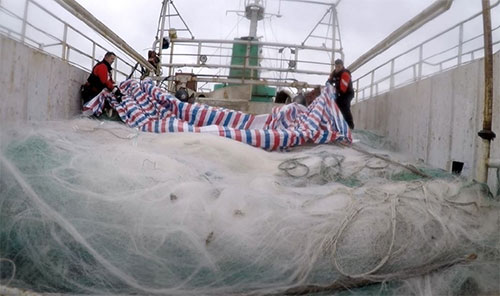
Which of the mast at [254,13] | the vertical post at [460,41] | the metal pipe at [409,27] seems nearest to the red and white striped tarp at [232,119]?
the metal pipe at [409,27]

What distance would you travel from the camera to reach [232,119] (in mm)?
4270

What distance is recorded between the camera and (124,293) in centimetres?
158

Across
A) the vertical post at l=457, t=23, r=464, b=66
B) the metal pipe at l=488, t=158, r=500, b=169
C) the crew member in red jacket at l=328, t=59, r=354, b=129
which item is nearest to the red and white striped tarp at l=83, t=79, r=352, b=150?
the crew member in red jacket at l=328, t=59, r=354, b=129

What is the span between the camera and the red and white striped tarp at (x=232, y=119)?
145 inches

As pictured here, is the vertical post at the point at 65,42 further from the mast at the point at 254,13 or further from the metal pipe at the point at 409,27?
the mast at the point at 254,13

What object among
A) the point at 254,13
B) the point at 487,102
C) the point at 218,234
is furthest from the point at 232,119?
the point at 254,13

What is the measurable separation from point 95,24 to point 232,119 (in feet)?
7.11

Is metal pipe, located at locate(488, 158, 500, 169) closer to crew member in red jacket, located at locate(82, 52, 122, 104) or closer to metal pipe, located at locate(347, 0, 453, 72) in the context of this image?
metal pipe, located at locate(347, 0, 453, 72)

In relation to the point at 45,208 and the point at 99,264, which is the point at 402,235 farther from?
the point at 45,208

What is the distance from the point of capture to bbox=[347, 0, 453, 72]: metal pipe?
11.9ft

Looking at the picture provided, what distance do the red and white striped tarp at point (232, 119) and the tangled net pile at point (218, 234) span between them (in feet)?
5.10

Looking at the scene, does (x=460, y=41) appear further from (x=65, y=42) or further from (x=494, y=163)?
(x=65, y=42)

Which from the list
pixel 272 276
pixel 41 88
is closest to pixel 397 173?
pixel 272 276

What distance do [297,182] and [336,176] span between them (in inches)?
14.5
